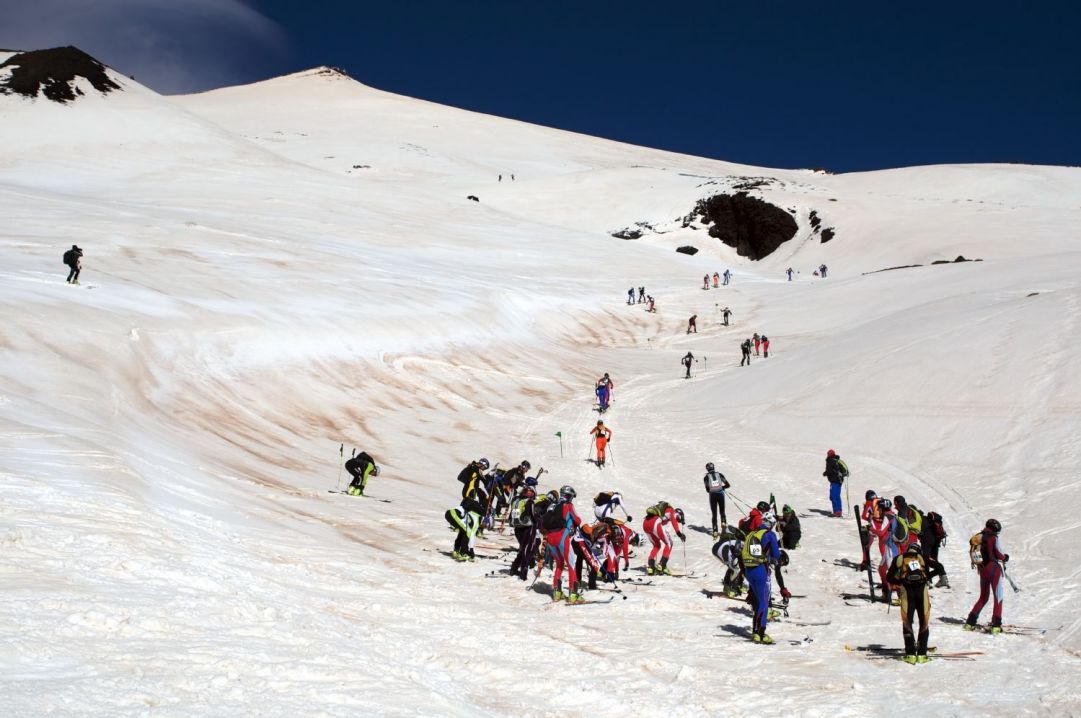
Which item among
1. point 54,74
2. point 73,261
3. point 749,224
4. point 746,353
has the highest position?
point 54,74

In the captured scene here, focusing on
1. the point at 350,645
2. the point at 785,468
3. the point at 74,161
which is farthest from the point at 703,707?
the point at 74,161

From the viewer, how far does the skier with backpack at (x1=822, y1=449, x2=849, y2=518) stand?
54.7ft

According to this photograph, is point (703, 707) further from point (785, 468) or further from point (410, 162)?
point (410, 162)

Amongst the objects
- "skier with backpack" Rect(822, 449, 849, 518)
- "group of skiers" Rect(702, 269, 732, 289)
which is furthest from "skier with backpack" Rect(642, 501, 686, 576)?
"group of skiers" Rect(702, 269, 732, 289)

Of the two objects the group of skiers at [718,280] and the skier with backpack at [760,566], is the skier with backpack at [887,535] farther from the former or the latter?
the group of skiers at [718,280]

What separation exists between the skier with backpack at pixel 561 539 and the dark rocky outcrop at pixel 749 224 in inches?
2512

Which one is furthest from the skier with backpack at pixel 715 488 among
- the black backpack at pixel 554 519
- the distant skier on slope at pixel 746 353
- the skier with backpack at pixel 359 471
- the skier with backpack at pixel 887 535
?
the distant skier on slope at pixel 746 353

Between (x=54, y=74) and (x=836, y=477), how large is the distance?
95152mm

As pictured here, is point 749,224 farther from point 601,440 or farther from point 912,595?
point 912,595

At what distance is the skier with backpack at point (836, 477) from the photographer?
16.7m

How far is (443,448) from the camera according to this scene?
22.6 metres

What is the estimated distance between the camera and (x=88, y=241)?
1308 inches

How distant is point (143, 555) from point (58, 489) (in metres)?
1.99

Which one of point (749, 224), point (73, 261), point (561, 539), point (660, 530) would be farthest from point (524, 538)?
point (749, 224)
